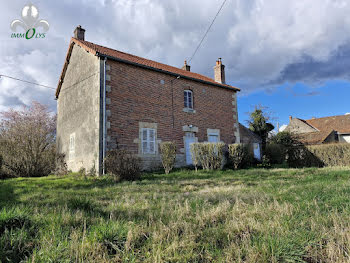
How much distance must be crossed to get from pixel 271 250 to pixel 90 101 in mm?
11292

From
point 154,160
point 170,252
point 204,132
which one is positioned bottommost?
point 170,252

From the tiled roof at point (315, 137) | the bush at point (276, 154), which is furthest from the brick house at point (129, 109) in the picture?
the tiled roof at point (315, 137)

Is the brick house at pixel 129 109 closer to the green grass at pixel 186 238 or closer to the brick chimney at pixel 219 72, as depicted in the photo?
the brick chimney at pixel 219 72

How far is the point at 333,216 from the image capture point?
94.7 inches

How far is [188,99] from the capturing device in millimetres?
14156

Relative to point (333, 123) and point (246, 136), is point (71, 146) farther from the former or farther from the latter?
point (333, 123)

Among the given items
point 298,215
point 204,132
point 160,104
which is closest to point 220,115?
point 204,132

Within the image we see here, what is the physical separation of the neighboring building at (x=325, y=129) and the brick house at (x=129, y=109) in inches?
698

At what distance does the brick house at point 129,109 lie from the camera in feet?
35.6

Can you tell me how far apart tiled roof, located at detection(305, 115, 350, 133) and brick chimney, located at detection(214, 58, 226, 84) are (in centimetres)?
2332

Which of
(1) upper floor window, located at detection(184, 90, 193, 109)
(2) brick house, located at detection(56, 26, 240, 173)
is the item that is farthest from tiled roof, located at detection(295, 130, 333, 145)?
(1) upper floor window, located at detection(184, 90, 193, 109)

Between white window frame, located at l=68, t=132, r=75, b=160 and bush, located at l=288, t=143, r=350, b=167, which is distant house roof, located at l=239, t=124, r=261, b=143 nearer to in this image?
bush, located at l=288, t=143, r=350, b=167

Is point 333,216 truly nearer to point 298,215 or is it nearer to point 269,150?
point 298,215

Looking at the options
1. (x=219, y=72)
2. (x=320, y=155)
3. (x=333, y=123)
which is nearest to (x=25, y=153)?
(x=219, y=72)
